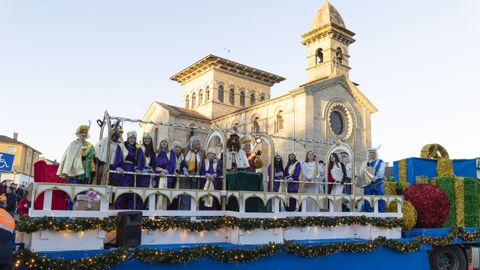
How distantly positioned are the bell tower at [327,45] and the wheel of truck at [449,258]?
2969 centimetres

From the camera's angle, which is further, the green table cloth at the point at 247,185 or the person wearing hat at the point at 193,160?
the person wearing hat at the point at 193,160

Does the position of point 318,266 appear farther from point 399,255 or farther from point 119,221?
point 119,221

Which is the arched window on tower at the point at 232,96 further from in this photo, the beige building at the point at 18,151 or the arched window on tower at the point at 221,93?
the beige building at the point at 18,151

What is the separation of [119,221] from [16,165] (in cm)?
6433

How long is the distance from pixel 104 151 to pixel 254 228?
11.1 ft

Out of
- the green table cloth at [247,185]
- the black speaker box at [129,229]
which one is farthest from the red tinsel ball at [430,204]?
the black speaker box at [129,229]

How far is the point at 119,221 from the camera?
265 inches

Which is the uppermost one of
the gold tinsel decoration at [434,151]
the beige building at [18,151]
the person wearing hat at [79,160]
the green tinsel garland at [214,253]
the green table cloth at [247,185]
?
the beige building at [18,151]

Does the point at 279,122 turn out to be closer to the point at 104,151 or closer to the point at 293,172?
the point at 293,172

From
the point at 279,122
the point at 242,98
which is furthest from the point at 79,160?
the point at 242,98

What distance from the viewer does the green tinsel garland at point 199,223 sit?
6129 millimetres

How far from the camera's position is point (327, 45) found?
3956 cm

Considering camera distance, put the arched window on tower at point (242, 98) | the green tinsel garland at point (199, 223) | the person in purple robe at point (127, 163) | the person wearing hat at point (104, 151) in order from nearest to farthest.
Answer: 1. the green tinsel garland at point (199, 223)
2. the person wearing hat at point (104, 151)
3. the person in purple robe at point (127, 163)
4. the arched window on tower at point (242, 98)

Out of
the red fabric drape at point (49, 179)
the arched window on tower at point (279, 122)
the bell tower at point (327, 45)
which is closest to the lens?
the red fabric drape at point (49, 179)
